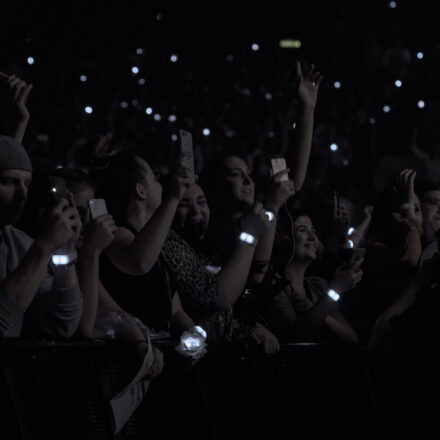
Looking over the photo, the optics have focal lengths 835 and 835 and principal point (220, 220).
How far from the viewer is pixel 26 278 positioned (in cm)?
264

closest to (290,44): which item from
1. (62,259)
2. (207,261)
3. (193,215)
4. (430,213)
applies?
(430,213)

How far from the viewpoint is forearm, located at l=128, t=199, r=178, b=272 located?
3.13 meters

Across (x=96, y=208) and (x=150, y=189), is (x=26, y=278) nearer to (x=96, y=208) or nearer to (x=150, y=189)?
(x=96, y=208)

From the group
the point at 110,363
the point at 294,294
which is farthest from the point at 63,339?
the point at 294,294

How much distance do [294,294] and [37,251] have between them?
1820mm

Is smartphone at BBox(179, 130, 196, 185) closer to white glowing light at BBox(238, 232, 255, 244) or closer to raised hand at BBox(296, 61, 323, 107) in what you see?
white glowing light at BBox(238, 232, 255, 244)

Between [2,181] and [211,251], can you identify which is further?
[211,251]

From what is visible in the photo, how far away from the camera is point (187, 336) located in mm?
3018

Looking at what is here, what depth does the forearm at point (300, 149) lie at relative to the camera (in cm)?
412

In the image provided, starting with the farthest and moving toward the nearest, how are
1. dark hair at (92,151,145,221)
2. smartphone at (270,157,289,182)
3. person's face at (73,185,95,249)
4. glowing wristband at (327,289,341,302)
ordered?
1. glowing wristband at (327,289,341,302)
2. smartphone at (270,157,289,182)
3. dark hair at (92,151,145,221)
4. person's face at (73,185,95,249)

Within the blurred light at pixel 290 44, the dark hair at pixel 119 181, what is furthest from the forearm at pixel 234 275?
the blurred light at pixel 290 44

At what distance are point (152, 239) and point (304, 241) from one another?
142 cm

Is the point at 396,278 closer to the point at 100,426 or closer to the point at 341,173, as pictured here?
the point at 100,426

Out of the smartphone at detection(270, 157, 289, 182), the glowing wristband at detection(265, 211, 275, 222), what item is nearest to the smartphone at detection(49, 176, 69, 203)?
the glowing wristband at detection(265, 211, 275, 222)
